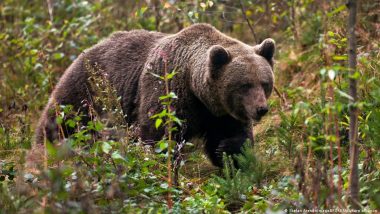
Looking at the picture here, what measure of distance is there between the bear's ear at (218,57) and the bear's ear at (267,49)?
0.35 meters

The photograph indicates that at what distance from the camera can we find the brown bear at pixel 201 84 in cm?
674

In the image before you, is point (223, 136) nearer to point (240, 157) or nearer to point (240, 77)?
point (240, 77)

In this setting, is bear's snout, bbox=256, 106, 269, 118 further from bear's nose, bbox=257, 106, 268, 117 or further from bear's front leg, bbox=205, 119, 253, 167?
bear's front leg, bbox=205, 119, 253, 167

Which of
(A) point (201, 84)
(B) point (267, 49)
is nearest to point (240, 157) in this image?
(A) point (201, 84)

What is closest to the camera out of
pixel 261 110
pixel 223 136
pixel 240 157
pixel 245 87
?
pixel 240 157

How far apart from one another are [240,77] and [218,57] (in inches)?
12.0

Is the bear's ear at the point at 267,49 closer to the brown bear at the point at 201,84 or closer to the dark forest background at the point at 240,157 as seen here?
the brown bear at the point at 201,84

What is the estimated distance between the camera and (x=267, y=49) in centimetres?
698

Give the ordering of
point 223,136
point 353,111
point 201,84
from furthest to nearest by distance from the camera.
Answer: point 223,136 → point 201,84 → point 353,111

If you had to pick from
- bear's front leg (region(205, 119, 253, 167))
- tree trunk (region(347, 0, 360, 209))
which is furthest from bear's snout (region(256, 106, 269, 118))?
tree trunk (region(347, 0, 360, 209))

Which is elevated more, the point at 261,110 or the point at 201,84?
the point at 201,84

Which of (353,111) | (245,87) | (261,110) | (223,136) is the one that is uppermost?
(353,111)

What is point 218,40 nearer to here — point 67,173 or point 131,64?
point 131,64

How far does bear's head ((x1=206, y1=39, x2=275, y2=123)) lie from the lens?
6.65 metres
